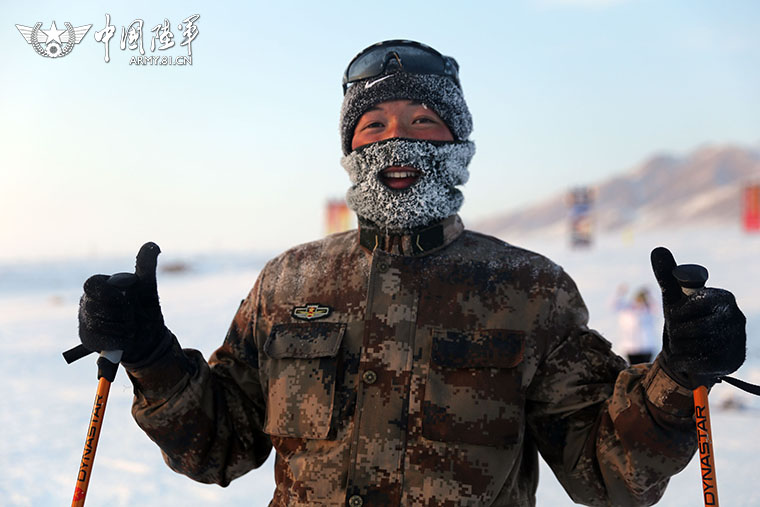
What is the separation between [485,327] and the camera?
2201 millimetres

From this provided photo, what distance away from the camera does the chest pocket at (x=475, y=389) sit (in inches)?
81.8

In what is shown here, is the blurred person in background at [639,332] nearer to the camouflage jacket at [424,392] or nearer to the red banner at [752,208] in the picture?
the camouflage jacket at [424,392]

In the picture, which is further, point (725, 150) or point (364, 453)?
point (725, 150)

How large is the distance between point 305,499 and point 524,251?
113 centimetres

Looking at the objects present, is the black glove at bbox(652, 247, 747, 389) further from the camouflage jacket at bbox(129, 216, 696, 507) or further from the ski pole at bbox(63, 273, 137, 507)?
the ski pole at bbox(63, 273, 137, 507)

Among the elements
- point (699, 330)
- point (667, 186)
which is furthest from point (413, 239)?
point (667, 186)

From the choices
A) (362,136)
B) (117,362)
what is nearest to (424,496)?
(117,362)

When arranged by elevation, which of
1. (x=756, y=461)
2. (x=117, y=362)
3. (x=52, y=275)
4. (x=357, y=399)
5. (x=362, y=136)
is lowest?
(x=756, y=461)

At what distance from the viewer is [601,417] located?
211 cm

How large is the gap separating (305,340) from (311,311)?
12 centimetres

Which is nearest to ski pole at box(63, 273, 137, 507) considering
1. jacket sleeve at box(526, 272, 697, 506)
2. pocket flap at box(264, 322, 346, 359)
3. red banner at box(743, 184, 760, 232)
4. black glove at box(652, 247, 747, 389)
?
pocket flap at box(264, 322, 346, 359)

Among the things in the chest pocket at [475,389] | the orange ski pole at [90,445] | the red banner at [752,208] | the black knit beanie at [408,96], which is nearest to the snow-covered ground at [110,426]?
the orange ski pole at [90,445]

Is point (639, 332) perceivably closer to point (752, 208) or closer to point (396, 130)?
point (396, 130)

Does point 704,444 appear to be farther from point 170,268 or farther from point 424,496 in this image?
point 170,268
